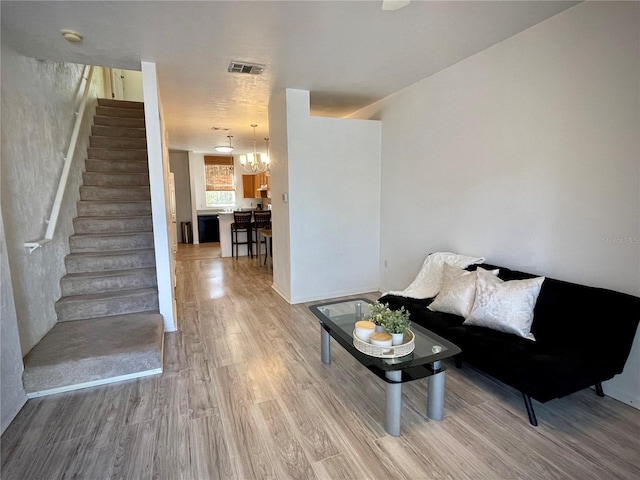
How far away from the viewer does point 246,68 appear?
3.10 m

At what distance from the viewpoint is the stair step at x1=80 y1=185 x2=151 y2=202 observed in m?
3.96

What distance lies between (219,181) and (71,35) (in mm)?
7346

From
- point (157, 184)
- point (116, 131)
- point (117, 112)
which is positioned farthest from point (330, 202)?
point (117, 112)

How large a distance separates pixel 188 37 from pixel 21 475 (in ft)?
9.32

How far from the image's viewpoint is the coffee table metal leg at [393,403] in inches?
70.7

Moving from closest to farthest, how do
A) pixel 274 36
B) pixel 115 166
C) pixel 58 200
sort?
pixel 274 36
pixel 58 200
pixel 115 166

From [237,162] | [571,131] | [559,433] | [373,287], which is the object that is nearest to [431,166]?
[571,131]

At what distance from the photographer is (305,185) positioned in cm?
402

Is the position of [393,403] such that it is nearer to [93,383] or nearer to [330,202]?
[93,383]

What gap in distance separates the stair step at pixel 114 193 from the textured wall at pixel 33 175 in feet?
1.85

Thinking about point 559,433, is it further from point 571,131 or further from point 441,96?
point 441,96

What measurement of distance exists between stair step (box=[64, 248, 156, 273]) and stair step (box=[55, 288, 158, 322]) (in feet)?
1.12

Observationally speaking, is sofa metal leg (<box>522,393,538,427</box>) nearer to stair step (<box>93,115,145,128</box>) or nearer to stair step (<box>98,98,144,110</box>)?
stair step (<box>93,115,145,128</box>)

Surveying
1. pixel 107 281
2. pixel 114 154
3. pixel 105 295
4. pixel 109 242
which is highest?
pixel 114 154
